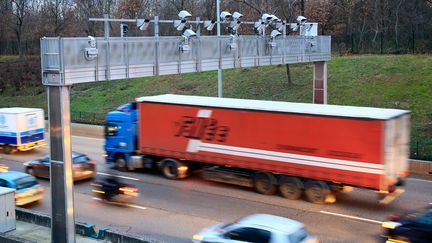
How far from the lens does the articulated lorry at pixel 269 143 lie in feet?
57.3

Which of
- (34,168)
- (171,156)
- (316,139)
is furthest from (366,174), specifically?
(34,168)

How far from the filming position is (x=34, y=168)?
75.6ft

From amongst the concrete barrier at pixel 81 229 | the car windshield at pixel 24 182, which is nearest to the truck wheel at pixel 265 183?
the concrete barrier at pixel 81 229

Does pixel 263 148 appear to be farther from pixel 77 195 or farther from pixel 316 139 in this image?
pixel 77 195

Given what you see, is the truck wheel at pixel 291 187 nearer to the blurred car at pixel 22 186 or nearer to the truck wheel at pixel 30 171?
the blurred car at pixel 22 186

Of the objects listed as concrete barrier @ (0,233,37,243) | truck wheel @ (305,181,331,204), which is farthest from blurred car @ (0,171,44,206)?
truck wheel @ (305,181,331,204)

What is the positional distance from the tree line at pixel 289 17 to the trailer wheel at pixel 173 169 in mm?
15612

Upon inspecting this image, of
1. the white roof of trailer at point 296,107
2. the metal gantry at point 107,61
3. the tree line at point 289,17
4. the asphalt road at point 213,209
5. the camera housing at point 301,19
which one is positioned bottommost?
the asphalt road at point 213,209

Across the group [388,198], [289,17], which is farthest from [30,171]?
[289,17]

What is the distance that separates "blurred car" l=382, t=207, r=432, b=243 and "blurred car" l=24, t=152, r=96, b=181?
1291cm

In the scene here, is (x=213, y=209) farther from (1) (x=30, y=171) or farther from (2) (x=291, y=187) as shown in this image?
(1) (x=30, y=171)

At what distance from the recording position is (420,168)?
78.3 feet

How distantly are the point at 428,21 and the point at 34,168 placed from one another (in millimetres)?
39394

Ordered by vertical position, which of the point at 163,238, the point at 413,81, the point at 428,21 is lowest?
the point at 163,238
